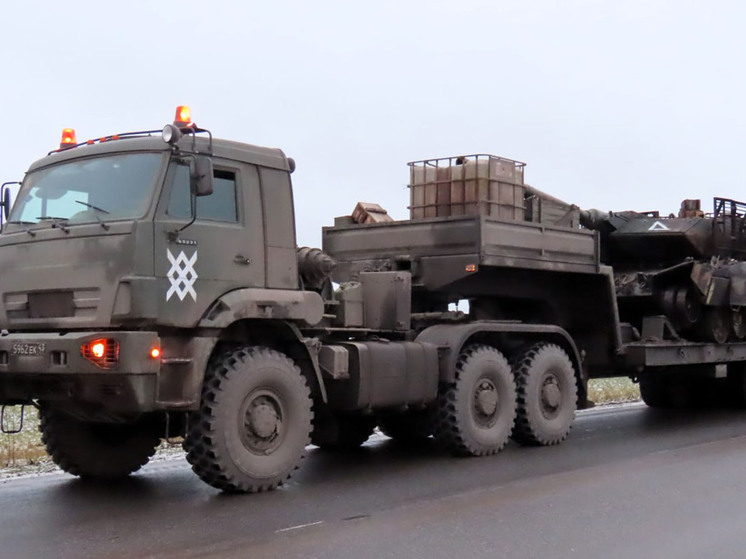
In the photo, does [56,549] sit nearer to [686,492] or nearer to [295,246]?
[295,246]

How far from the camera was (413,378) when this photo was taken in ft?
30.8

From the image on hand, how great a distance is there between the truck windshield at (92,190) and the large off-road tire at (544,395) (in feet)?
16.1

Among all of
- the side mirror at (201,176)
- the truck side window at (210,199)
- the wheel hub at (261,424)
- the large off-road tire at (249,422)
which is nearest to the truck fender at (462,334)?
the large off-road tire at (249,422)

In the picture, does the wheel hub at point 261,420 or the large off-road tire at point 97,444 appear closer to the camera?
the wheel hub at point 261,420

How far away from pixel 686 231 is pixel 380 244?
4.94 meters

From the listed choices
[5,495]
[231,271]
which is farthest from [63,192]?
[5,495]

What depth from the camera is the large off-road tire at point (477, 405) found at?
32.1ft

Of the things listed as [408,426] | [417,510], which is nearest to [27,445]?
[408,426]

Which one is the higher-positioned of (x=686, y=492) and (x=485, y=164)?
(x=485, y=164)

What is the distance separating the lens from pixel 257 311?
311 inches

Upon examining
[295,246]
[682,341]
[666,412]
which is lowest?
[666,412]

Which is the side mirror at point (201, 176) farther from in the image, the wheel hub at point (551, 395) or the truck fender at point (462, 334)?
the wheel hub at point (551, 395)

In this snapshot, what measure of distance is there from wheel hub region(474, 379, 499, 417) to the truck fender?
1.43 ft

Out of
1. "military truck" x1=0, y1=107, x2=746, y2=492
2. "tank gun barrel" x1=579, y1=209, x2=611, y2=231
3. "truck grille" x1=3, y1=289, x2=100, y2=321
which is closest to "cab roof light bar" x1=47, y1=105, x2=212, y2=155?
"military truck" x1=0, y1=107, x2=746, y2=492
